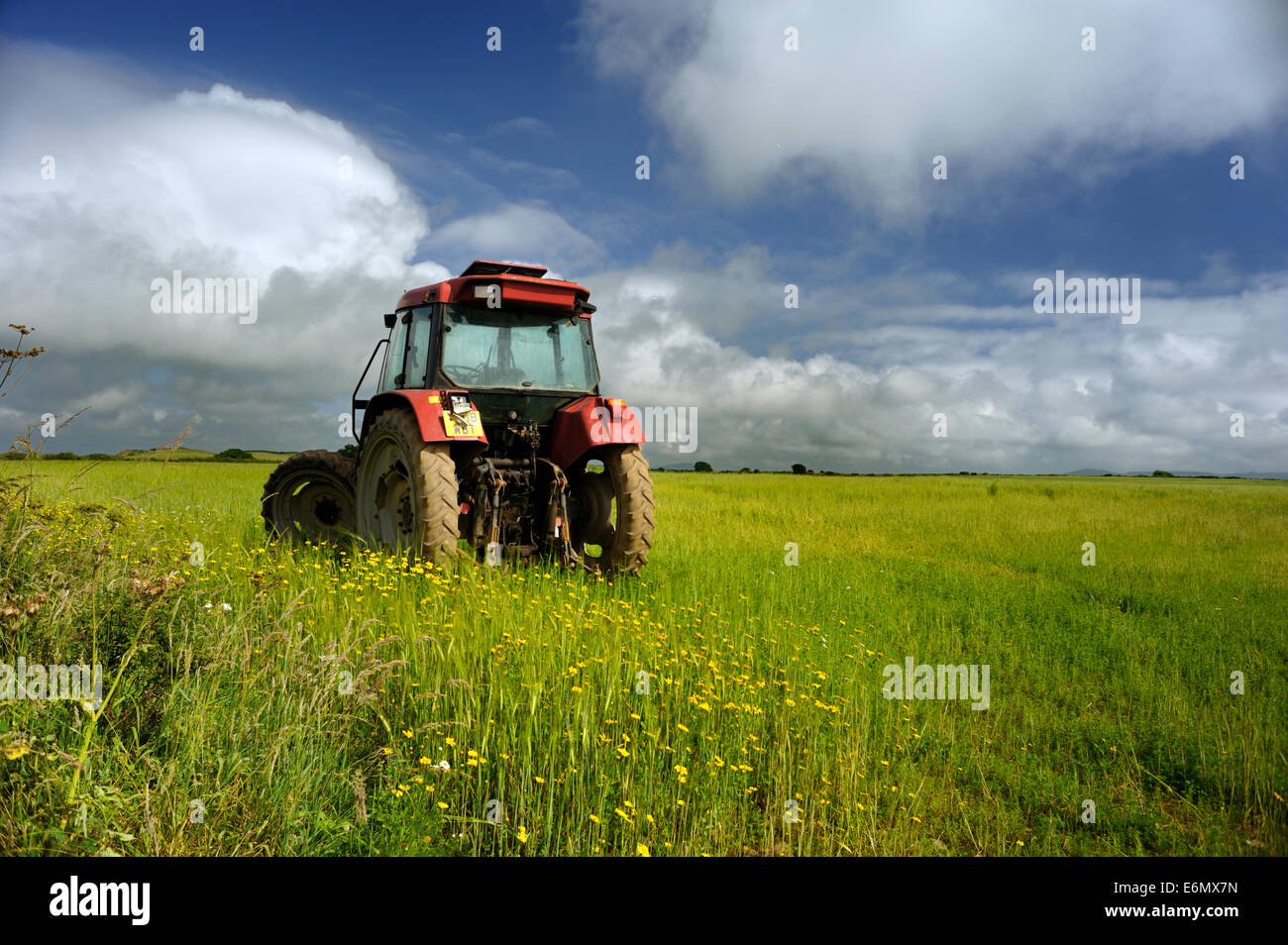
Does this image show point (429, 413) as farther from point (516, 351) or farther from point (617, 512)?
point (617, 512)

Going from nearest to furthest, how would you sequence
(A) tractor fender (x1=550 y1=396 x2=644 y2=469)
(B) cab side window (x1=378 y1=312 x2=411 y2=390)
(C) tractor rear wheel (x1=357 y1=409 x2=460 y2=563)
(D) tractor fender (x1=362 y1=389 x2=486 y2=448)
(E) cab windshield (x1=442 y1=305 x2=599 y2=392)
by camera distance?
(C) tractor rear wheel (x1=357 y1=409 x2=460 y2=563)
(D) tractor fender (x1=362 y1=389 x2=486 y2=448)
(A) tractor fender (x1=550 y1=396 x2=644 y2=469)
(E) cab windshield (x1=442 y1=305 x2=599 y2=392)
(B) cab side window (x1=378 y1=312 x2=411 y2=390)

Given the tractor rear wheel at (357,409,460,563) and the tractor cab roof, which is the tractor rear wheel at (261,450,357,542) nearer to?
the tractor rear wheel at (357,409,460,563)

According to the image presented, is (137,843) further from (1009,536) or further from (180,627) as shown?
(1009,536)

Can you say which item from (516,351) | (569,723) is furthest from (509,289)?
(569,723)

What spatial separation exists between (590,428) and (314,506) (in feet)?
13.1

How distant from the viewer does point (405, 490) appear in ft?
21.4

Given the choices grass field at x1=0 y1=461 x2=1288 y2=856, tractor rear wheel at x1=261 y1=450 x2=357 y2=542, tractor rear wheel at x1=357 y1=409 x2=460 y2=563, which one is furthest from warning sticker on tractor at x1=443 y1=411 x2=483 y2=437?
tractor rear wheel at x1=261 y1=450 x2=357 y2=542

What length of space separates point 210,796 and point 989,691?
15.1 ft

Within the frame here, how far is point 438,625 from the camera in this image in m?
4.10

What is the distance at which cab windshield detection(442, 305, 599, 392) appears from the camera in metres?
6.43

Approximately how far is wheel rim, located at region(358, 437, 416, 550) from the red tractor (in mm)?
17

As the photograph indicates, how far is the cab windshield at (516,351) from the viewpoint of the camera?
253 inches

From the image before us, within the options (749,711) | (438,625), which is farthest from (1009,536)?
(438,625)

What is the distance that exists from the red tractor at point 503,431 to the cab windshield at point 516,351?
1cm
